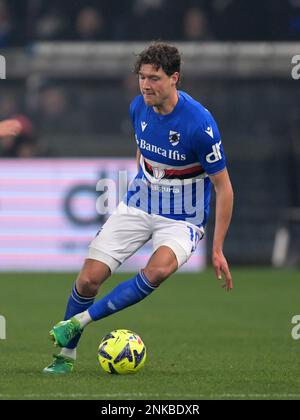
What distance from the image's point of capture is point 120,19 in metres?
17.5

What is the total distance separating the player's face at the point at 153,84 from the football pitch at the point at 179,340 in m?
1.83

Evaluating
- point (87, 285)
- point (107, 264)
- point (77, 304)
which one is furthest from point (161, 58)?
point (77, 304)

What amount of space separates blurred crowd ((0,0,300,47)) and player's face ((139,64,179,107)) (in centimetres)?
975

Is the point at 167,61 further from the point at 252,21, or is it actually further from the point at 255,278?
the point at 252,21

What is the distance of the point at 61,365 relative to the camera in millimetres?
7617

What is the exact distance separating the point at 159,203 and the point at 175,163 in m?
0.30

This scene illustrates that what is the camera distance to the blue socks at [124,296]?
7539 mm

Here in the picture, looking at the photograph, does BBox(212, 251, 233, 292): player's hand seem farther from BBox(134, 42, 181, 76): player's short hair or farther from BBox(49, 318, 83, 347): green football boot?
BBox(134, 42, 181, 76): player's short hair

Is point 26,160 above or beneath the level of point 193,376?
above

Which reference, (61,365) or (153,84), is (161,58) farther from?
(61,365)

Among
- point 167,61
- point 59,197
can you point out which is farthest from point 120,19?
point 167,61

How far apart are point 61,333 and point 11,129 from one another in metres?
1.40
